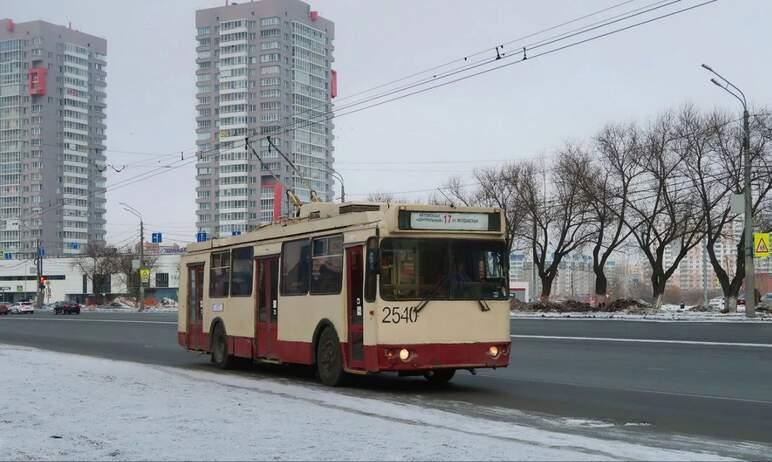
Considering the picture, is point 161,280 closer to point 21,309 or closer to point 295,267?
point 21,309

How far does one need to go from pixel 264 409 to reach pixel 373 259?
3.65 metres

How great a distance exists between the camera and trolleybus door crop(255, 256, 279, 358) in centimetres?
1644

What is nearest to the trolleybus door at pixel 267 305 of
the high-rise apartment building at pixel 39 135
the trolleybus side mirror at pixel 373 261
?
the trolleybus side mirror at pixel 373 261

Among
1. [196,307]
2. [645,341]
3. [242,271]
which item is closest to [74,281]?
[196,307]

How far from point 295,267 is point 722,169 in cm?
4145

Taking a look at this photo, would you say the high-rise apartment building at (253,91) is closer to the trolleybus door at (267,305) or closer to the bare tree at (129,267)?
the bare tree at (129,267)

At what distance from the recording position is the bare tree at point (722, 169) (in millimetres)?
49500

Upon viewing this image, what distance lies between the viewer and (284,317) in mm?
15945

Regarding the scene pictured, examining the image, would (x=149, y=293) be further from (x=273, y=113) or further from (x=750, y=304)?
(x=750, y=304)

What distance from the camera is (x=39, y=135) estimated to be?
6845 inches

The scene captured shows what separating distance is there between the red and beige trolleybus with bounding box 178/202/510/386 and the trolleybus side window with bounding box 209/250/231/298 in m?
3.08

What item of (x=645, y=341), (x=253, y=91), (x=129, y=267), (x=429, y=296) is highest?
(x=253, y=91)

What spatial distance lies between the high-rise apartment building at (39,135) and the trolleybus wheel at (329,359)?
163275 mm

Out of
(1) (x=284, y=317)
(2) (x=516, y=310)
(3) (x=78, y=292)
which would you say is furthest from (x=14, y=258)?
(1) (x=284, y=317)
